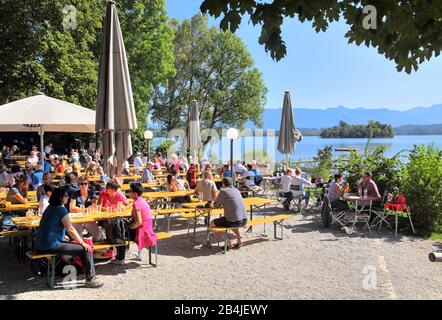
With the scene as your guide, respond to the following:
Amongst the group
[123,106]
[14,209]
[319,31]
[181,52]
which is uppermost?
[181,52]

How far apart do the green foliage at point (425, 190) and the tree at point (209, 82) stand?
3246 centimetres

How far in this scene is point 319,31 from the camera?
4.30 metres

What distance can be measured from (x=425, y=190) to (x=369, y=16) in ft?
24.8

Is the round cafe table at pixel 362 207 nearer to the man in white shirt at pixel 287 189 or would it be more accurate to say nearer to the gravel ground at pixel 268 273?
the gravel ground at pixel 268 273

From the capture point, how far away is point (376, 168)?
11.5m

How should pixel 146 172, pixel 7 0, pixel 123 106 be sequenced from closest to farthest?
pixel 123 106 < pixel 146 172 < pixel 7 0

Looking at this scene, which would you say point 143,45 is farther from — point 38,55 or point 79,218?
point 79,218

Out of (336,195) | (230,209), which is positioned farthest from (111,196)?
(336,195)

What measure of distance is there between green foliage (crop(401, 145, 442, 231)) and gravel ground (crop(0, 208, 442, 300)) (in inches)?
38.8

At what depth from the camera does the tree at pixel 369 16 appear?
3.23 meters
